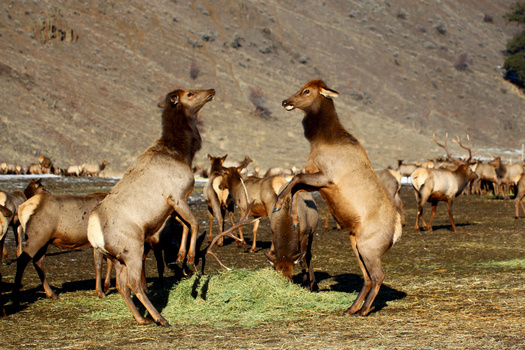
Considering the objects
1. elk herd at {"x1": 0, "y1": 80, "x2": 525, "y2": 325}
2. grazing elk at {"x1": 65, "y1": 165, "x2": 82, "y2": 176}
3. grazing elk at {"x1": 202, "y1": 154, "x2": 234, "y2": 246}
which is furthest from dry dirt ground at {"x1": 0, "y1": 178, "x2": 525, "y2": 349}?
grazing elk at {"x1": 65, "y1": 165, "x2": 82, "y2": 176}

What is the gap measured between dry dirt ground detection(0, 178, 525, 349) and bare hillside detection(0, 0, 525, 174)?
3371 cm

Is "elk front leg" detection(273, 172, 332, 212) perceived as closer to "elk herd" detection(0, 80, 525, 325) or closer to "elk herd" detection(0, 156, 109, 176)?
"elk herd" detection(0, 80, 525, 325)

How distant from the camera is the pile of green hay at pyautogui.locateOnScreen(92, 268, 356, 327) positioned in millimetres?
6996

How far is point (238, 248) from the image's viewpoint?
14461 mm

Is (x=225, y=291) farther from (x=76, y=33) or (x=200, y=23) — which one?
(x=200, y=23)

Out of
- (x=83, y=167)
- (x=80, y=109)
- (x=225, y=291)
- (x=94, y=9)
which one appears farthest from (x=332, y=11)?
(x=225, y=291)

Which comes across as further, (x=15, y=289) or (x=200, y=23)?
(x=200, y=23)

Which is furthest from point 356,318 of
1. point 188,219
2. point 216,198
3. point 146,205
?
point 216,198

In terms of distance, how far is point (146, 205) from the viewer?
23.1 feet

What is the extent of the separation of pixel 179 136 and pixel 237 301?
7.82 ft

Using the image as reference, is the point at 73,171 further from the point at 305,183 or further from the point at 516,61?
the point at 516,61

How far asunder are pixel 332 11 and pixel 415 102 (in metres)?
23.9

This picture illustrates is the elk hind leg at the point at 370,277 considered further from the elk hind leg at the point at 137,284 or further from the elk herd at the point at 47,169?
the elk herd at the point at 47,169

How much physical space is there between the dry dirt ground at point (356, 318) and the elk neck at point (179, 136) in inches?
87.4
